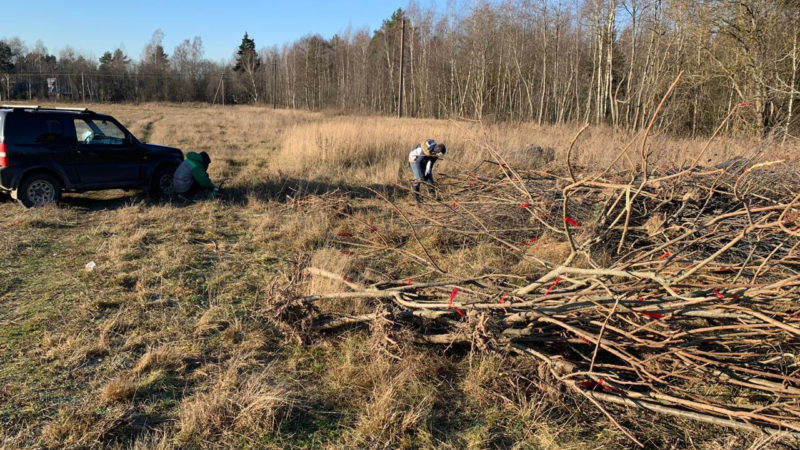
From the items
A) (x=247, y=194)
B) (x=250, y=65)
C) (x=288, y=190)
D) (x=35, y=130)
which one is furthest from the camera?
(x=250, y=65)

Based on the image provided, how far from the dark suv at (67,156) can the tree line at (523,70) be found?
5.90m

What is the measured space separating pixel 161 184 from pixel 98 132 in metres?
1.37

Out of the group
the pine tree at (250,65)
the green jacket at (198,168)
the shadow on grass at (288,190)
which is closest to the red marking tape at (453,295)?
the shadow on grass at (288,190)

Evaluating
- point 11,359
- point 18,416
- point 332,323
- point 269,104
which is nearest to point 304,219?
point 332,323

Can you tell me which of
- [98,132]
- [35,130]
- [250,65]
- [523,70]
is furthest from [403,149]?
[250,65]

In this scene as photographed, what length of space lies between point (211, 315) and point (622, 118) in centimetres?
2109

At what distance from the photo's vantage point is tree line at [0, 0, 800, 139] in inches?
561

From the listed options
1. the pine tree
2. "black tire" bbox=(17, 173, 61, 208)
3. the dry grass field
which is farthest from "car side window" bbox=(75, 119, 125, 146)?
the pine tree

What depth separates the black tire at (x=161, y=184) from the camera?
357 inches

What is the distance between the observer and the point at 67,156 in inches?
307

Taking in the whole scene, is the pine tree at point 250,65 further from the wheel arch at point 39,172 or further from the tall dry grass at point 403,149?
the wheel arch at point 39,172

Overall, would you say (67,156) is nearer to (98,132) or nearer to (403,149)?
(98,132)

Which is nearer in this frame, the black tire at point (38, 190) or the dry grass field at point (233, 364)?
the dry grass field at point (233, 364)

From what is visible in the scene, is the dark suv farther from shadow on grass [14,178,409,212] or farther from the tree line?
the tree line
